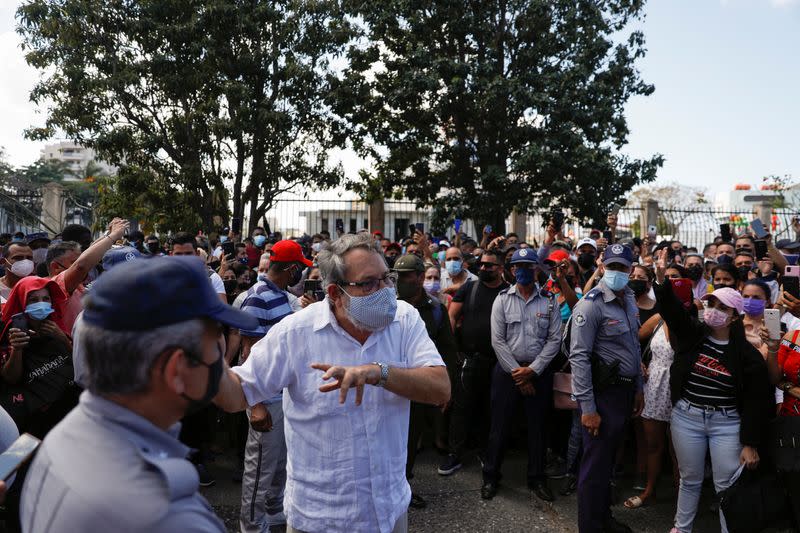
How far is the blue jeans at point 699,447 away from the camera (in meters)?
4.18

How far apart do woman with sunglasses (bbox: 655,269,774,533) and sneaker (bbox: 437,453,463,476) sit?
2.20m

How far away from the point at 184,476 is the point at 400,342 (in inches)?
60.8

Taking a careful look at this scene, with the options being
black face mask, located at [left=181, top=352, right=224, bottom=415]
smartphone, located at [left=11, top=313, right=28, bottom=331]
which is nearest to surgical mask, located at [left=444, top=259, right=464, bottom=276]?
smartphone, located at [left=11, top=313, right=28, bottom=331]

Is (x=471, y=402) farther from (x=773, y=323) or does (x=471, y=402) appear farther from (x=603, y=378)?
(x=773, y=323)

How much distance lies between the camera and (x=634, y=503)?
5.23m

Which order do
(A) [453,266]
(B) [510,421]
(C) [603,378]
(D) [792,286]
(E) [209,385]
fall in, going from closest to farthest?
(E) [209,385] < (C) [603,378] < (D) [792,286] < (B) [510,421] < (A) [453,266]

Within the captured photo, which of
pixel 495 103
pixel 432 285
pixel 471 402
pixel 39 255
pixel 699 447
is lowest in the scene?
pixel 471 402

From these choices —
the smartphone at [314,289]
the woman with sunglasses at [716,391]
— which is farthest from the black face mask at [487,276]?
the smartphone at [314,289]

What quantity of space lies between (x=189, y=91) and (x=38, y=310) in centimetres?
1280

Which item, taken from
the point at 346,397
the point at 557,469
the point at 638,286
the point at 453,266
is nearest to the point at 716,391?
the point at 638,286

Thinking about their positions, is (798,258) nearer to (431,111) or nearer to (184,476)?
(184,476)

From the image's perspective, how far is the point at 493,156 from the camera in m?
17.4

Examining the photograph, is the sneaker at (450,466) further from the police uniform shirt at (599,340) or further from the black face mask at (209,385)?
the black face mask at (209,385)

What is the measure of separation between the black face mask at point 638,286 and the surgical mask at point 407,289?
1978 mm
